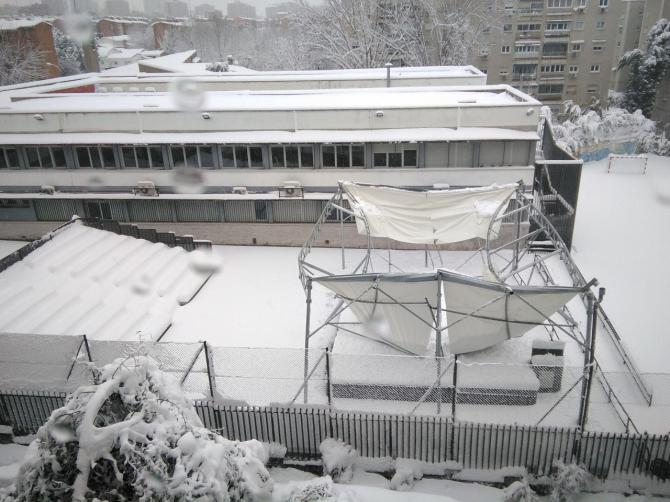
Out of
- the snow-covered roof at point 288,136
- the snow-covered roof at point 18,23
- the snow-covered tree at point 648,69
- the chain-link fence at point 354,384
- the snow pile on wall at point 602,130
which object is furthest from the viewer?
the snow-covered roof at point 18,23

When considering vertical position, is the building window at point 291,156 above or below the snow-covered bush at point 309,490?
above

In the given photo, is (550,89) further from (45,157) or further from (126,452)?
(126,452)

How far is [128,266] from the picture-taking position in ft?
59.9

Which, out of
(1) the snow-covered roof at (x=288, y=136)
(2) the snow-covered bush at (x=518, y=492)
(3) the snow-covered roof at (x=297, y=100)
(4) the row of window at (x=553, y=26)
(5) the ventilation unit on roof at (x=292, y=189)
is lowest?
(2) the snow-covered bush at (x=518, y=492)

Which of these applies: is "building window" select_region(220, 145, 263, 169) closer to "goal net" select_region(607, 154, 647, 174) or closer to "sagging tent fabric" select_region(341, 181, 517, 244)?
"sagging tent fabric" select_region(341, 181, 517, 244)

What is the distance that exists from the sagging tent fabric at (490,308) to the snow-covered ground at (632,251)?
3.99m

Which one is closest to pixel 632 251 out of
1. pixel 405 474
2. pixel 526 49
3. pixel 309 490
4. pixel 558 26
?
pixel 405 474

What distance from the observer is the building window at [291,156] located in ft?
64.8

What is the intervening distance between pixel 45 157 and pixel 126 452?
19.0 metres

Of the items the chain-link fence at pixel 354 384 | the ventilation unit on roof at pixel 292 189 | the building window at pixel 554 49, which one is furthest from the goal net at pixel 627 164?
the chain-link fence at pixel 354 384

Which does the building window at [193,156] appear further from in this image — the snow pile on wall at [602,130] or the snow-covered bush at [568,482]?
the snow pile on wall at [602,130]

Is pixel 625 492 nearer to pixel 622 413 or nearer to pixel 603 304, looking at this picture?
pixel 622 413

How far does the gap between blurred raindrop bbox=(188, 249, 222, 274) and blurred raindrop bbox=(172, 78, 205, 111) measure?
5.56 meters

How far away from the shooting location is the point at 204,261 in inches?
787
